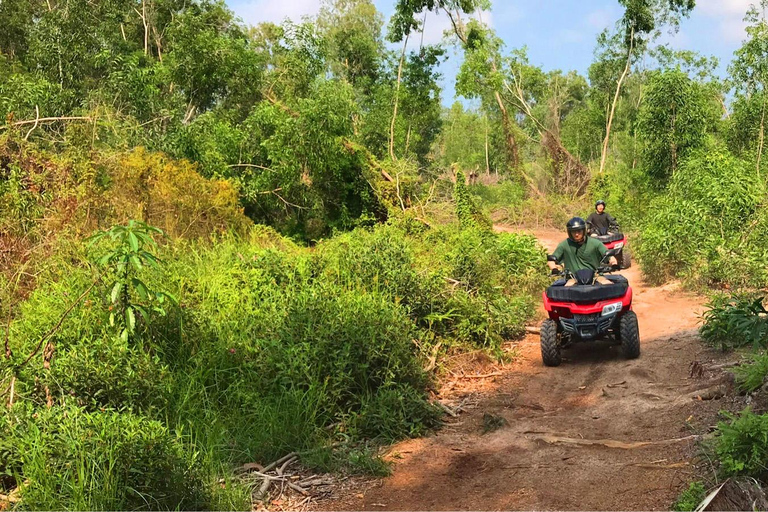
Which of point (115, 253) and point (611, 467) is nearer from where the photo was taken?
point (611, 467)

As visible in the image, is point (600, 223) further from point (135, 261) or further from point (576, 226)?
point (135, 261)

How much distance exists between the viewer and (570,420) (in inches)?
209

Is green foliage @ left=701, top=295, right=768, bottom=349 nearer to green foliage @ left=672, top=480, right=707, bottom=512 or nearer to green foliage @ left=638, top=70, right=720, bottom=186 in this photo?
green foliage @ left=672, top=480, right=707, bottom=512

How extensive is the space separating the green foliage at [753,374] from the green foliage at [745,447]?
1243 millimetres

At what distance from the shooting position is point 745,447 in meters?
3.55

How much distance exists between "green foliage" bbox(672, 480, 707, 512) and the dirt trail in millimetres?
153

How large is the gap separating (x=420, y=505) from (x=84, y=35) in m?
15.1

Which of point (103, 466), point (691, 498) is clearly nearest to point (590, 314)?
point (691, 498)

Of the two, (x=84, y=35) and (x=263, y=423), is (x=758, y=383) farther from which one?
(x=84, y=35)

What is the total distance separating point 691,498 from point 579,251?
12.9 feet

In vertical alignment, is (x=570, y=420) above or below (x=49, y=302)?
below

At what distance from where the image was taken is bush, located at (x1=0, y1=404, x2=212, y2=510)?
11.9 feet

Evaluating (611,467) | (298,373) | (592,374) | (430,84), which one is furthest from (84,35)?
(611,467)

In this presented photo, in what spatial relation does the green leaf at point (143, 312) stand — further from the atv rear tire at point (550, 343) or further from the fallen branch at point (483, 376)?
the atv rear tire at point (550, 343)
